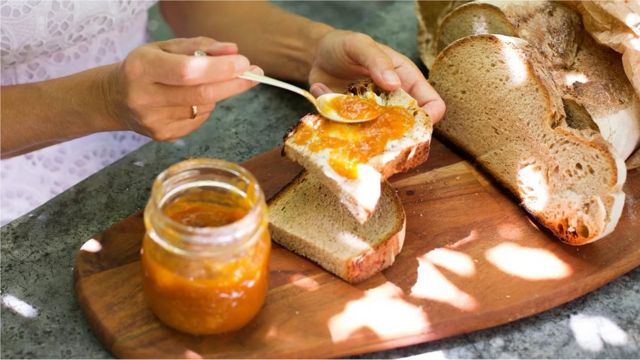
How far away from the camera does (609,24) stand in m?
2.29

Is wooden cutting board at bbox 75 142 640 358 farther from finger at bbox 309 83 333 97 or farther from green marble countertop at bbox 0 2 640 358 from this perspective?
finger at bbox 309 83 333 97

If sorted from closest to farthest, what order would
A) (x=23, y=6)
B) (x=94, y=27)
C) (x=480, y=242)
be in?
(x=480, y=242), (x=23, y=6), (x=94, y=27)

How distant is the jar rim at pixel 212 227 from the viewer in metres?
1.58

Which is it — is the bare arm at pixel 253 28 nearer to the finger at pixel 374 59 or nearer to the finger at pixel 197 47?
the finger at pixel 374 59

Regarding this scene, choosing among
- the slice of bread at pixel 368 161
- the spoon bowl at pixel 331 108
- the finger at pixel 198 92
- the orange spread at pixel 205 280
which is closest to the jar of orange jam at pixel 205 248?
the orange spread at pixel 205 280

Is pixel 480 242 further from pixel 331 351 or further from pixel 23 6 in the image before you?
pixel 23 6

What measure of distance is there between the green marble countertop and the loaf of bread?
0.45 meters

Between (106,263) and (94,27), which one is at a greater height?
(94,27)

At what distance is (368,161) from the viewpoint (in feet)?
6.46

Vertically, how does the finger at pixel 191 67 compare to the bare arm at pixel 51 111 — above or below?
above

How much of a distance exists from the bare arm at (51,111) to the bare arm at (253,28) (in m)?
0.75

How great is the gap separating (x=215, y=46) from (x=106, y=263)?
2.04 feet

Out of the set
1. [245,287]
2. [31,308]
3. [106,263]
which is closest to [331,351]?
[245,287]

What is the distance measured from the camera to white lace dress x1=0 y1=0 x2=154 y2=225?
229 centimetres
